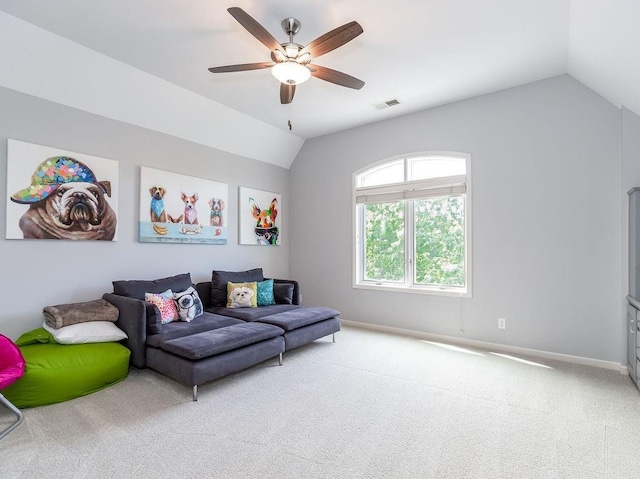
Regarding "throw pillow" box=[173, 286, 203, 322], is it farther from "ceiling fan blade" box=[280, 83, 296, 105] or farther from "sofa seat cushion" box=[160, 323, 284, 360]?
"ceiling fan blade" box=[280, 83, 296, 105]

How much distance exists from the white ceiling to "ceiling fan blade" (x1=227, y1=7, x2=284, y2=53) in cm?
39

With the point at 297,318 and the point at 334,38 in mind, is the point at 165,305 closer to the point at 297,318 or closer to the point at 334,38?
the point at 297,318

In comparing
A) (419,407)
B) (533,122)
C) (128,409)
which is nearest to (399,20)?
(533,122)

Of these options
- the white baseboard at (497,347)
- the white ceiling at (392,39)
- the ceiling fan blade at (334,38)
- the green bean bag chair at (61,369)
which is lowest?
the white baseboard at (497,347)

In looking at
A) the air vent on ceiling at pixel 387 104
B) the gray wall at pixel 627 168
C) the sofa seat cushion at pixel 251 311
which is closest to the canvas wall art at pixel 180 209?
the sofa seat cushion at pixel 251 311

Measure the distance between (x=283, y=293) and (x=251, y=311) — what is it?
636 millimetres

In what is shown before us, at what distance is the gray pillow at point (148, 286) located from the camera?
134 inches

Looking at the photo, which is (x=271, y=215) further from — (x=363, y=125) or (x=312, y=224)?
(x=363, y=125)

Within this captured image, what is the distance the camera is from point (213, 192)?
4602 millimetres

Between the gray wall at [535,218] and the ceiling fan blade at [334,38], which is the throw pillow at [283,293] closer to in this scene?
the gray wall at [535,218]

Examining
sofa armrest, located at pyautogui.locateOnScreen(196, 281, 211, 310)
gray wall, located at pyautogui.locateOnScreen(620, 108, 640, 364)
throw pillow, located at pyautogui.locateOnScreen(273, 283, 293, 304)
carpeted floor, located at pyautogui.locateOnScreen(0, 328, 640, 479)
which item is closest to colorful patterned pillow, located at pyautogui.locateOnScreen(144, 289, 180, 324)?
carpeted floor, located at pyautogui.locateOnScreen(0, 328, 640, 479)

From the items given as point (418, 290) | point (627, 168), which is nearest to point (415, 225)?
point (418, 290)

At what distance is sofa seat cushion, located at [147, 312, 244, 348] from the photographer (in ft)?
9.62

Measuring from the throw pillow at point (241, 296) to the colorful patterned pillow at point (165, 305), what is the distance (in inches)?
30.9
